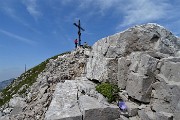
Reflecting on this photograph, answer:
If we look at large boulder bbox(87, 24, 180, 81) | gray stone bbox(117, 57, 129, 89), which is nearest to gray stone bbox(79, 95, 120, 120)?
gray stone bbox(117, 57, 129, 89)

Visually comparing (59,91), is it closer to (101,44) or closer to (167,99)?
(101,44)

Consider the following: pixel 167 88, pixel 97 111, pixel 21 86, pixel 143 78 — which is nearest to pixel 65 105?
pixel 97 111

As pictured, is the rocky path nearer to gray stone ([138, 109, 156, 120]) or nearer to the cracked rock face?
gray stone ([138, 109, 156, 120])

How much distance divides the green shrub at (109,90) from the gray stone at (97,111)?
1747 mm

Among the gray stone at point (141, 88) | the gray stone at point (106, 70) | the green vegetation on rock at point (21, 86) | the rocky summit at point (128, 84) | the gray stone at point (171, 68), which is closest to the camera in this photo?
the gray stone at point (171, 68)

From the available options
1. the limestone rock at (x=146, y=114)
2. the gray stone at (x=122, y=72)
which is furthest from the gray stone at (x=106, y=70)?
the limestone rock at (x=146, y=114)

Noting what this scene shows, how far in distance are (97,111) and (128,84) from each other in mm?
3207

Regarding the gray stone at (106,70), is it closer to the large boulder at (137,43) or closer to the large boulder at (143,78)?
the large boulder at (137,43)

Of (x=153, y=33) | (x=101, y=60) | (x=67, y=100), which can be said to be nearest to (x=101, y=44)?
(x=101, y=60)

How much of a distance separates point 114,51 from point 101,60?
4.80 ft

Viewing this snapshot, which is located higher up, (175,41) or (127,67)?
(175,41)

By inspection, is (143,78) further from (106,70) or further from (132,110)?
(106,70)

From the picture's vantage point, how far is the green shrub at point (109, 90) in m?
16.0

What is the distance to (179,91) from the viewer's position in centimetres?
1232
